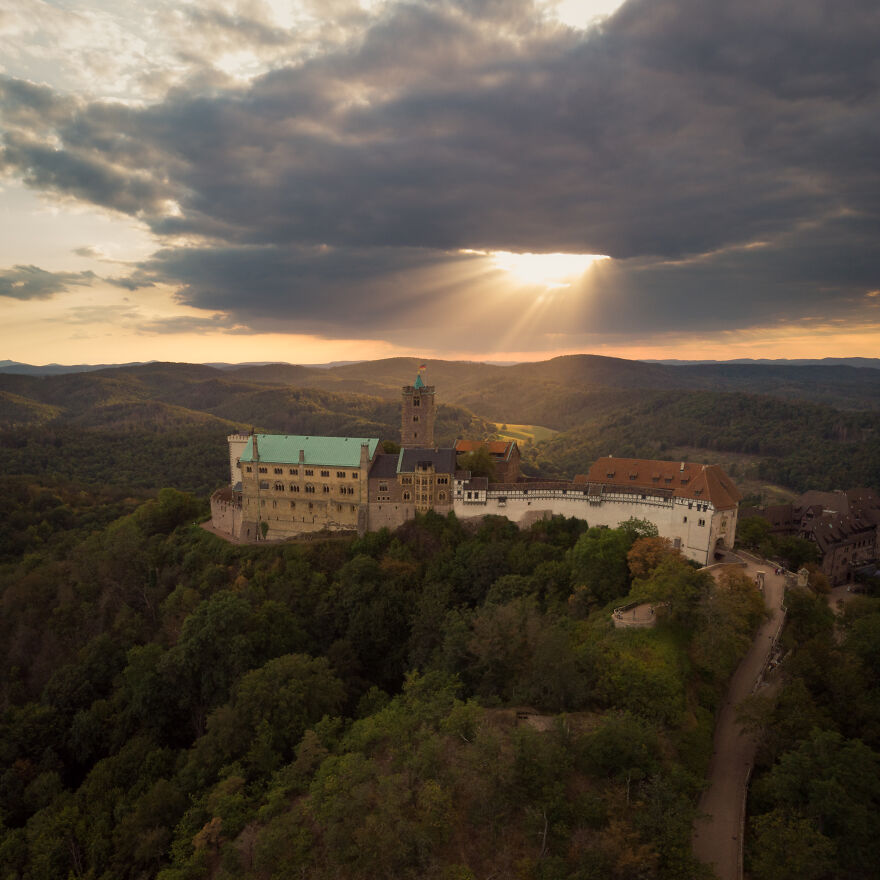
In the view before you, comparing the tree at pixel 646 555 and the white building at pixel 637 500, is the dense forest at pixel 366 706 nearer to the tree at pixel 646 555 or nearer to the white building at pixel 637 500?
the tree at pixel 646 555

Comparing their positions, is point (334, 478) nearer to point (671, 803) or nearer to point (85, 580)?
point (85, 580)

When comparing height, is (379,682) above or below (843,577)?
below

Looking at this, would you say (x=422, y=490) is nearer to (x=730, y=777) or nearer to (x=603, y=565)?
(x=603, y=565)

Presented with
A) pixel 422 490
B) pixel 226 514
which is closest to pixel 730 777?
pixel 422 490

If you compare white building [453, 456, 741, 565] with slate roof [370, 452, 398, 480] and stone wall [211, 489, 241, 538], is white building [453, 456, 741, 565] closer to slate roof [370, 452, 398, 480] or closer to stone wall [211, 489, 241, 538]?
slate roof [370, 452, 398, 480]

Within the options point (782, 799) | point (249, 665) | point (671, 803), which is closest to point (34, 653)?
point (249, 665)

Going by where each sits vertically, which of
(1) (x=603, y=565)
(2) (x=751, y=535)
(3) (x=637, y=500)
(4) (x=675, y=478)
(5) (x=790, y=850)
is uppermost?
(4) (x=675, y=478)

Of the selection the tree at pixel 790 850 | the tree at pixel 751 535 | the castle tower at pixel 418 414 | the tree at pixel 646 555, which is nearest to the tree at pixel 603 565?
the tree at pixel 646 555
